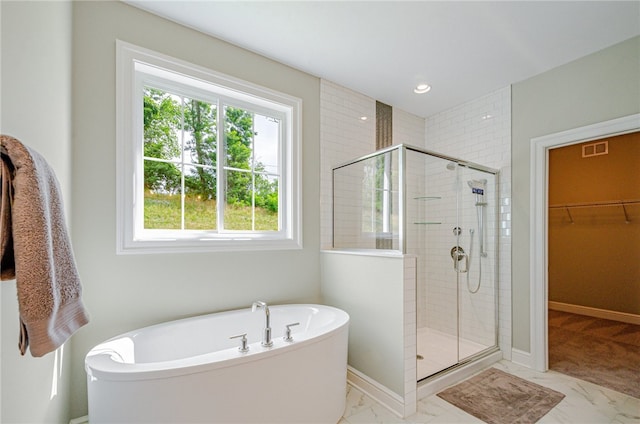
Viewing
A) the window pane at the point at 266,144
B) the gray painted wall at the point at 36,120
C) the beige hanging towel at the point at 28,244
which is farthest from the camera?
the window pane at the point at 266,144

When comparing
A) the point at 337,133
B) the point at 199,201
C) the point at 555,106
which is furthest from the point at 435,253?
the point at 199,201

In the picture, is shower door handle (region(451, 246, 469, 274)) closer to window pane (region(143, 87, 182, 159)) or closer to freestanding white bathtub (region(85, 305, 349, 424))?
freestanding white bathtub (region(85, 305, 349, 424))

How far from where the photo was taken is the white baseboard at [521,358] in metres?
2.70

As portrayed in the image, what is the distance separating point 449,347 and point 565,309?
2.87 meters

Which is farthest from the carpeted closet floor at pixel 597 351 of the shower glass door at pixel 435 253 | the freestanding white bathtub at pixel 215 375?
the freestanding white bathtub at pixel 215 375

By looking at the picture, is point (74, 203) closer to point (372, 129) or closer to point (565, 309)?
point (372, 129)

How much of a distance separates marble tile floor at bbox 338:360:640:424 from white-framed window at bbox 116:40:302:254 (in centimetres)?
135

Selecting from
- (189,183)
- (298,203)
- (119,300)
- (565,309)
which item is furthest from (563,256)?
(119,300)

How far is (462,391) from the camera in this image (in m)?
2.31

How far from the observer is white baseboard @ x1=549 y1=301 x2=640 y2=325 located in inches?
149

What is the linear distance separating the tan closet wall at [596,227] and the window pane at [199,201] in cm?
492

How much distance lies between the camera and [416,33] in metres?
2.22

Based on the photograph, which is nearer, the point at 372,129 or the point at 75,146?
the point at 75,146

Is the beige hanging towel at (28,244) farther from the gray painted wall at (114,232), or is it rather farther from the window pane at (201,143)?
the window pane at (201,143)
